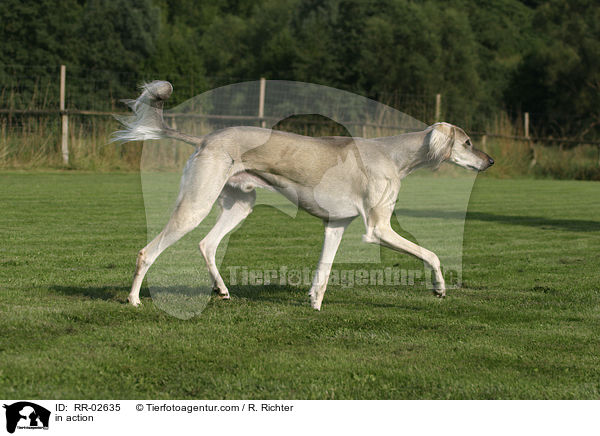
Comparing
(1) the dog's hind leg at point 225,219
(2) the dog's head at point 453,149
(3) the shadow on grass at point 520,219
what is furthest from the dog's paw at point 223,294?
(3) the shadow on grass at point 520,219

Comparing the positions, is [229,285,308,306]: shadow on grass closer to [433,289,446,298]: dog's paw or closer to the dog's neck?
[433,289,446,298]: dog's paw

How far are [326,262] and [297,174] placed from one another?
34.5 inches

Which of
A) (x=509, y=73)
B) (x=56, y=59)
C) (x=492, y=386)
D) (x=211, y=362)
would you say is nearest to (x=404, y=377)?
(x=492, y=386)

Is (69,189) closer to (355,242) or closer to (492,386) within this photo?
(355,242)

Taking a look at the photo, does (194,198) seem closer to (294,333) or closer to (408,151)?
(294,333)

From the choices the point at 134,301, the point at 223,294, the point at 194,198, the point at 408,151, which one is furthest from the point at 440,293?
the point at 134,301

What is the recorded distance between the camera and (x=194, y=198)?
6.29 meters

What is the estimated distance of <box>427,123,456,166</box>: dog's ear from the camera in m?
6.99

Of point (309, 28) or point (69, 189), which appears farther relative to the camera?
point (309, 28)

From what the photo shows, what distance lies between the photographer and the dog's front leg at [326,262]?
6816 mm

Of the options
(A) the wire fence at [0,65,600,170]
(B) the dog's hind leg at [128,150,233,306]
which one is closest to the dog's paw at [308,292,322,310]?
(B) the dog's hind leg at [128,150,233,306]

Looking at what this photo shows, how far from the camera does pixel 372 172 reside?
6801 millimetres

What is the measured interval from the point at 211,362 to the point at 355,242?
7081 mm
